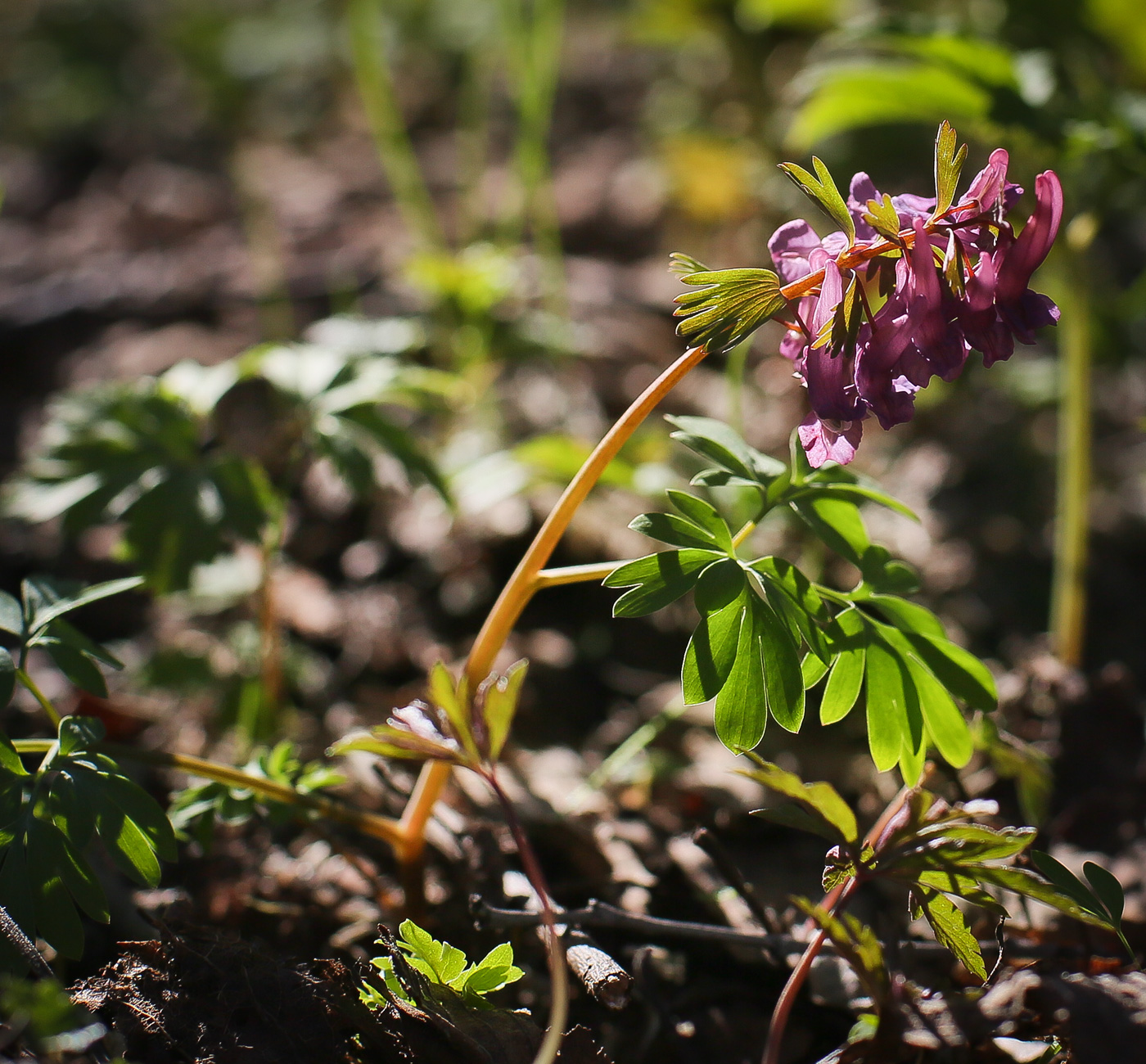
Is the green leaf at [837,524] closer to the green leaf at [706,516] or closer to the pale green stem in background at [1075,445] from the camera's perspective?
the green leaf at [706,516]

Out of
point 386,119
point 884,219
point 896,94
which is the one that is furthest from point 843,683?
point 386,119

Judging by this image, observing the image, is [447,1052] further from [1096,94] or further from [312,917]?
[1096,94]

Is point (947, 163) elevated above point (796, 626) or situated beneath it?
elevated above

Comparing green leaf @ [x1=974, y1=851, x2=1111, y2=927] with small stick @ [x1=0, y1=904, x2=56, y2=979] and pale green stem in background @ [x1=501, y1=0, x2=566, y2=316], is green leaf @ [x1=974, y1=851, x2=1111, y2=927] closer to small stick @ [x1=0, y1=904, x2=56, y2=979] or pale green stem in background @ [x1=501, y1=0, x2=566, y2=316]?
small stick @ [x1=0, y1=904, x2=56, y2=979]

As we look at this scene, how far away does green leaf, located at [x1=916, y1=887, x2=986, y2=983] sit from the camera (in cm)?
118

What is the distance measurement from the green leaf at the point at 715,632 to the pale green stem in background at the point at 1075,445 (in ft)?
4.56

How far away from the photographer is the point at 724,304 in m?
1.12

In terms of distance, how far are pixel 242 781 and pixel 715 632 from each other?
30.8 inches

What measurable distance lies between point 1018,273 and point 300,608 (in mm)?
2149

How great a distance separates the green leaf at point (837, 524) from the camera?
1.33 m

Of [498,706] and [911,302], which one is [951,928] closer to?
[498,706]

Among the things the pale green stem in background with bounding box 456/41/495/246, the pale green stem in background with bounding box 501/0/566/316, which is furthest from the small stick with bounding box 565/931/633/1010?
the pale green stem in background with bounding box 456/41/495/246

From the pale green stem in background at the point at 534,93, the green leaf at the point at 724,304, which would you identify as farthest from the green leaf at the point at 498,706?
the pale green stem in background at the point at 534,93

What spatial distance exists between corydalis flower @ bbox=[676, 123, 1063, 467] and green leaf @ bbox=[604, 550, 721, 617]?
23 cm
